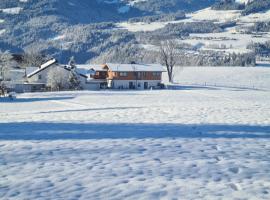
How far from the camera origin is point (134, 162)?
14.3 m

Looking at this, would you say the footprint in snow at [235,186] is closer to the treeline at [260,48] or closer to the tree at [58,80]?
the tree at [58,80]

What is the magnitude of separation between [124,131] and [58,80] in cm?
6098

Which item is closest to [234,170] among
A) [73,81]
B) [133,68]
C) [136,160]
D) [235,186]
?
[235,186]

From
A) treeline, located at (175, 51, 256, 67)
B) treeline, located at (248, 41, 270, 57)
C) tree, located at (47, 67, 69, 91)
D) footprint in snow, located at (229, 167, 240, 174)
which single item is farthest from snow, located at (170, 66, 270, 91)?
footprint in snow, located at (229, 167, 240, 174)

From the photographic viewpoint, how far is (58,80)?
80125 millimetres

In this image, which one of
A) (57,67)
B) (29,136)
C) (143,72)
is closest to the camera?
(29,136)

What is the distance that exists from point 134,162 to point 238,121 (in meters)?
11.1

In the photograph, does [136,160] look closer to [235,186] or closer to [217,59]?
[235,186]

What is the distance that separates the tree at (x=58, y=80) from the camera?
262 ft

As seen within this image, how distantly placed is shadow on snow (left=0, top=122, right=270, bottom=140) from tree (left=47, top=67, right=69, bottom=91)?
56624 mm

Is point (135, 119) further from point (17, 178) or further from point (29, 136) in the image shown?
point (17, 178)

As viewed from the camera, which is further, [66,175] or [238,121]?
[238,121]

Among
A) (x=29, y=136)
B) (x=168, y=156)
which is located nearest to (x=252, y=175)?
(x=168, y=156)

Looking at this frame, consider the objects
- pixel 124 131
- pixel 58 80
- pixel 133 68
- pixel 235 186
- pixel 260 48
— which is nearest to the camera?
pixel 235 186
